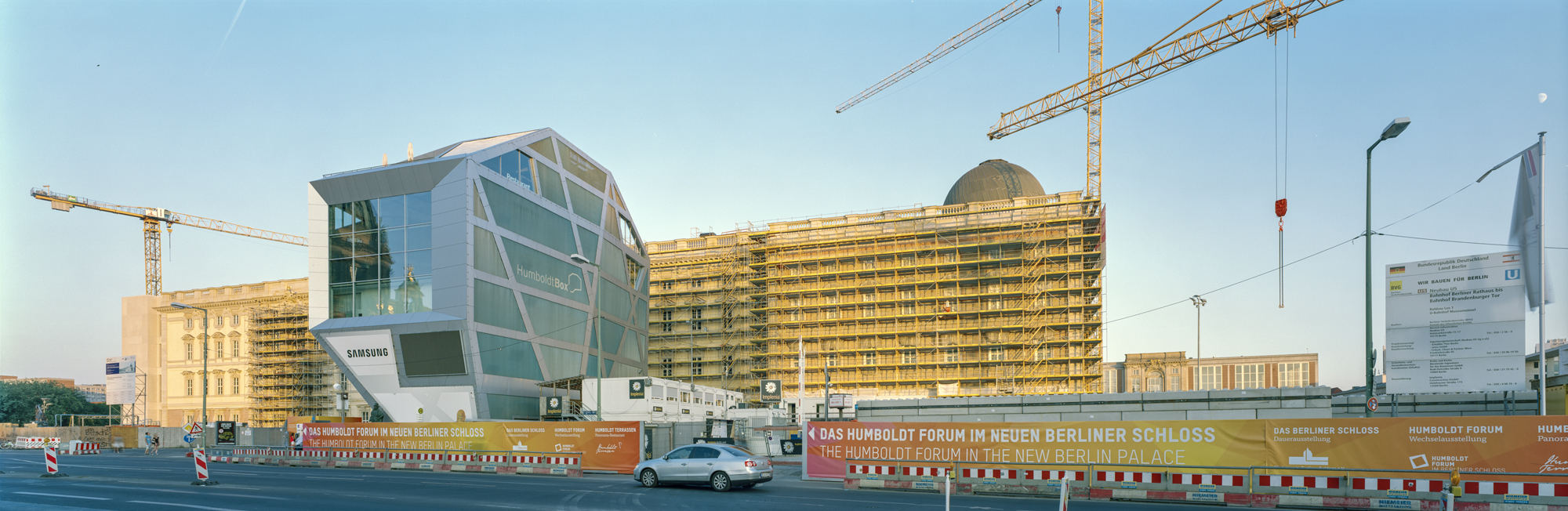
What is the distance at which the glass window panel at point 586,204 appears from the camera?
61.3 meters

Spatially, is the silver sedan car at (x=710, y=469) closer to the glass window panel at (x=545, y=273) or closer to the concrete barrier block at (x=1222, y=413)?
the concrete barrier block at (x=1222, y=413)

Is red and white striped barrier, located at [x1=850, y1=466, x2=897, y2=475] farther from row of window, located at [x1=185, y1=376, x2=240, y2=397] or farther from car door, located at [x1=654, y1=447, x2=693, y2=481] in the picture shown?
row of window, located at [x1=185, y1=376, x2=240, y2=397]

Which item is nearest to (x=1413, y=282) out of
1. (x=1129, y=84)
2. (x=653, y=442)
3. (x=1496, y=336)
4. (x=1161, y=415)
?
(x=1496, y=336)

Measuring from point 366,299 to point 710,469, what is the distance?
33357 mm

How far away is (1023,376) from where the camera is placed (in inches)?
2753

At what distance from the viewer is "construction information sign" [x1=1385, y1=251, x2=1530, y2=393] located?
20781 millimetres

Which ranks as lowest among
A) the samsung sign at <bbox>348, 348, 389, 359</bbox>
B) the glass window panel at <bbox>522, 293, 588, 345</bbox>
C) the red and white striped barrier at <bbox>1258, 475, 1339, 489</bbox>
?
the red and white striped barrier at <bbox>1258, 475, 1339, 489</bbox>

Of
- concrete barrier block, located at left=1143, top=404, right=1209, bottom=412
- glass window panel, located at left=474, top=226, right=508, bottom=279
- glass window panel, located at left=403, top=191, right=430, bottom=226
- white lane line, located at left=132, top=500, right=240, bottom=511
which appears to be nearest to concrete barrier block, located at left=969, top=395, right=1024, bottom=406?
concrete barrier block, located at left=1143, top=404, right=1209, bottom=412

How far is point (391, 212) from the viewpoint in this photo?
161 feet

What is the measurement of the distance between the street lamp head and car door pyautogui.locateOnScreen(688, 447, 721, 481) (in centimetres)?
1646

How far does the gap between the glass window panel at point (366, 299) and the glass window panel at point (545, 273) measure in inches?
276

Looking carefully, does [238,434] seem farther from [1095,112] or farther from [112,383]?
[1095,112]

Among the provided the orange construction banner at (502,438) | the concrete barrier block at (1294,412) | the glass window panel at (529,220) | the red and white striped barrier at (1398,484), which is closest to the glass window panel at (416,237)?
the glass window panel at (529,220)

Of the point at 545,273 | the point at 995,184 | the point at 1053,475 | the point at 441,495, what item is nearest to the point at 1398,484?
the point at 1053,475
